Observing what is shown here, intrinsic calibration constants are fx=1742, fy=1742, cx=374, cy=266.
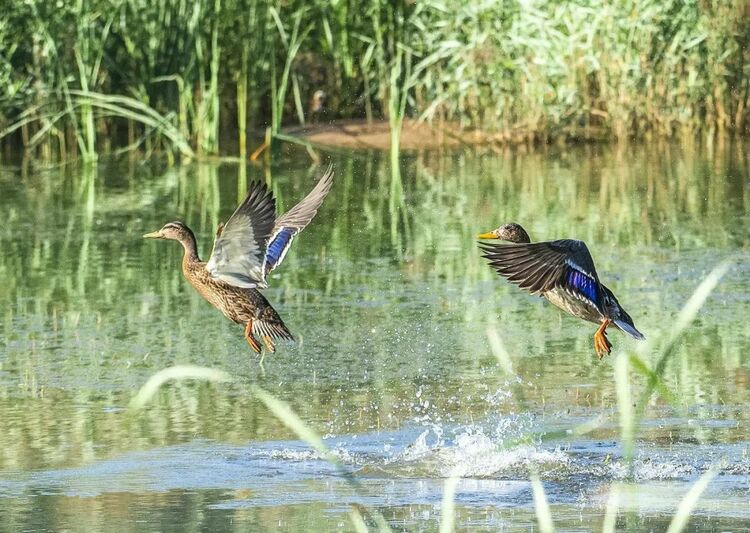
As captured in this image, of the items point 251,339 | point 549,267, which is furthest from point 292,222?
point 549,267

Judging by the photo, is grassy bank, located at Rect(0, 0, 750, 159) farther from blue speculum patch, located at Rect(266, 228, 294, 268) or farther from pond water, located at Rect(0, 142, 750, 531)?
blue speculum patch, located at Rect(266, 228, 294, 268)

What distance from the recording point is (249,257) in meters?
6.89

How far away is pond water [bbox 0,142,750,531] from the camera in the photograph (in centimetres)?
612

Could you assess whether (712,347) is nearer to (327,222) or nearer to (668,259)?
(668,259)

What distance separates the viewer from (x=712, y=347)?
8.62 metres

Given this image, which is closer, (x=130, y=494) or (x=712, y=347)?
(x=130, y=494)

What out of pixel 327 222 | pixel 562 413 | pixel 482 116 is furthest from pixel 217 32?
pixel 562 413

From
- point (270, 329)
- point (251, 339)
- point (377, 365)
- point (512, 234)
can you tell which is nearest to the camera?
point (512, 234)

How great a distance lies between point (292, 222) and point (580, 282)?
137cm

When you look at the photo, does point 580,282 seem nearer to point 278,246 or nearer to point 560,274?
point 560,274

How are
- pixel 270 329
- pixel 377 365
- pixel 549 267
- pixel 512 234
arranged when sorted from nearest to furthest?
pixel 549 267, pixel 512 234, pixel 270 329, pixel 377 365

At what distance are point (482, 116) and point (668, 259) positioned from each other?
269 inches

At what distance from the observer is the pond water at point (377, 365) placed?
6.12 meters

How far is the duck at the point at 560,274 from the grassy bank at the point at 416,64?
9431 mm
